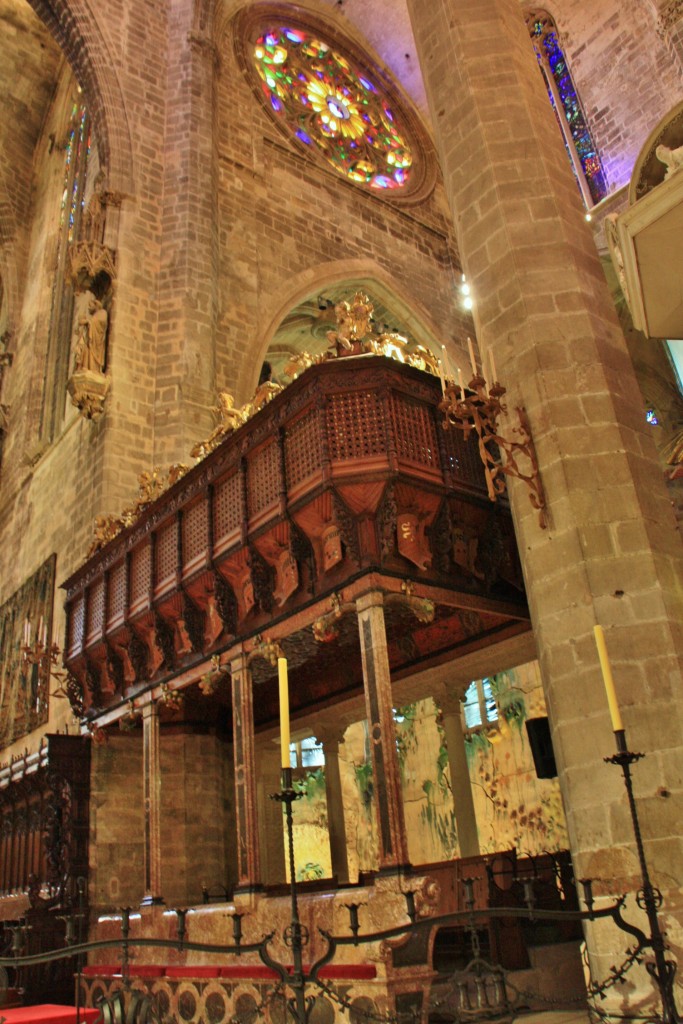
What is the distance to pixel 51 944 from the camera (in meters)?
8.55

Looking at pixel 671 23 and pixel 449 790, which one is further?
pixel 449 790

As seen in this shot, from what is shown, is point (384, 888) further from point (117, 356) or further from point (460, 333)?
point (460, 333)

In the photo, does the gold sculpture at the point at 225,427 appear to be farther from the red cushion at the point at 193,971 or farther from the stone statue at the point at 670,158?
the red cushion at the point at 193,971

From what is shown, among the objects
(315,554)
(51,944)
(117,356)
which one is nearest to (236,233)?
(117,356)

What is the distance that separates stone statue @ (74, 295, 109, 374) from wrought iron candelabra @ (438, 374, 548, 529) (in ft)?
22.1

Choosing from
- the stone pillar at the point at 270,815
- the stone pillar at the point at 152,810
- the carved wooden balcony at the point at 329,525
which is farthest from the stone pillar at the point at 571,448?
the stone pillar at the point at 270,815

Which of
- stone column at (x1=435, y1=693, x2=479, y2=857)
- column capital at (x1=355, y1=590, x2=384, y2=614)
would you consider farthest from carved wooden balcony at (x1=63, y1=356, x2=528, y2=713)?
stone column at (x1=435, y1=693, x2=479, y2=857)

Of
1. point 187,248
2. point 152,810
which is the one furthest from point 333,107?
point 152,810

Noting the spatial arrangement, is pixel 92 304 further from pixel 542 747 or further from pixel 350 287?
pixel 542 747

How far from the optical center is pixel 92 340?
11836 millimetres

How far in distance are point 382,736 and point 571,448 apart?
245cm

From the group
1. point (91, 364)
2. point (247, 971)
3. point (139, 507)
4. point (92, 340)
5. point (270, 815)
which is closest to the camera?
point (247, 971)

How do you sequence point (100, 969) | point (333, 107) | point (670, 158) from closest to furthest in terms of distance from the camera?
1. point (670, 158)
2. point (100, 969)
3. point (333, 107)

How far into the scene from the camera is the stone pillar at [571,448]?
5367 millimetres
